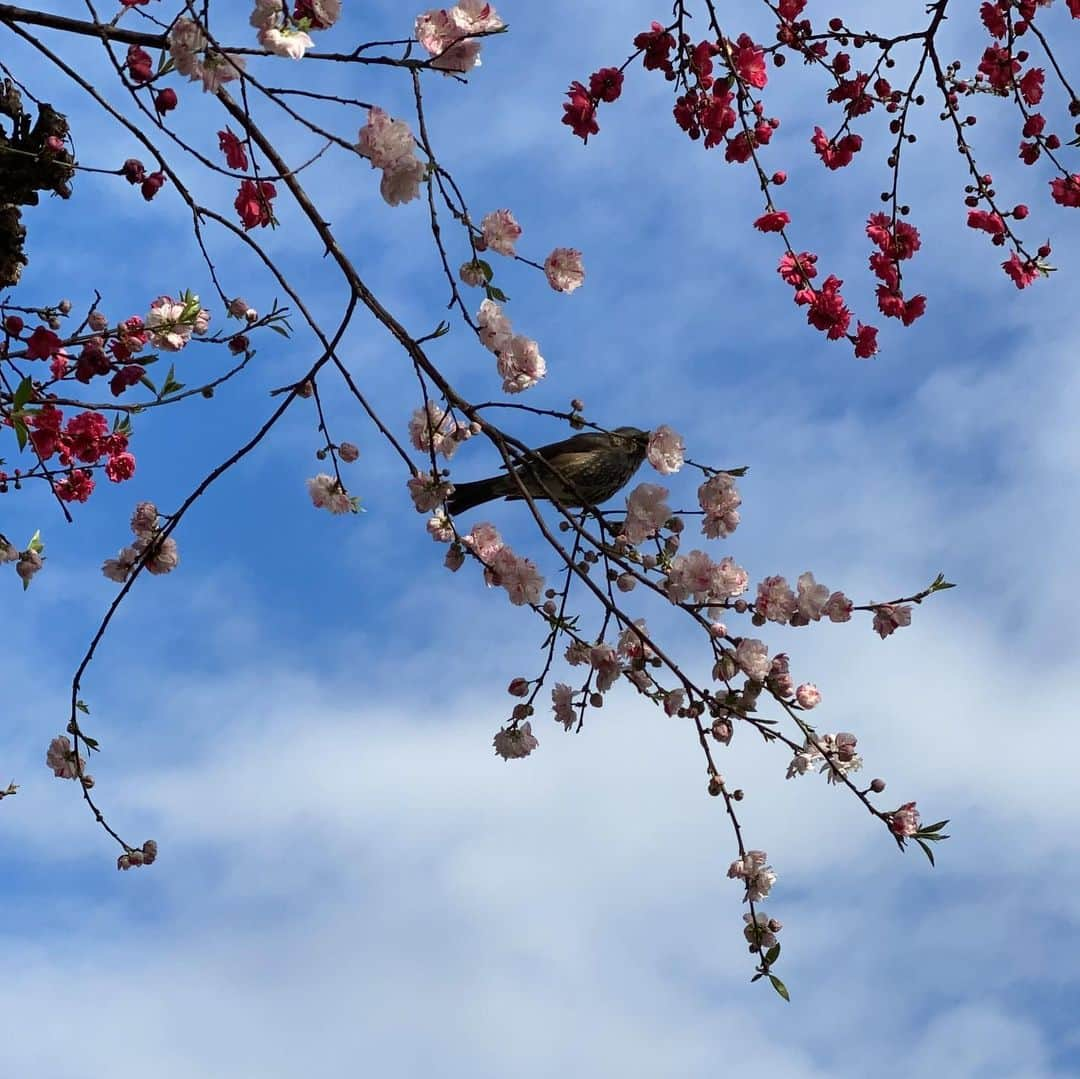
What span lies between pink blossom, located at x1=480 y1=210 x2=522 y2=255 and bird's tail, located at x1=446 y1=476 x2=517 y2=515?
1705mm

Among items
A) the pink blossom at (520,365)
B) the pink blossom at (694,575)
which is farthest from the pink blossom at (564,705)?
the pink blossom at (520,365)

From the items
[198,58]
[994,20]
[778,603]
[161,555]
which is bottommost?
[778,603]

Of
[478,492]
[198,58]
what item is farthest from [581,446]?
[198,58]

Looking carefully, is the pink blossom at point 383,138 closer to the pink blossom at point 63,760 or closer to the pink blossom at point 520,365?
the pink blossom at point 520,365

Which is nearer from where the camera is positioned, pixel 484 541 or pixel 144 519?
pixel 484 541

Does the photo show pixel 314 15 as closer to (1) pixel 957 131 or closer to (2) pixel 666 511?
(2) pixel 666 511

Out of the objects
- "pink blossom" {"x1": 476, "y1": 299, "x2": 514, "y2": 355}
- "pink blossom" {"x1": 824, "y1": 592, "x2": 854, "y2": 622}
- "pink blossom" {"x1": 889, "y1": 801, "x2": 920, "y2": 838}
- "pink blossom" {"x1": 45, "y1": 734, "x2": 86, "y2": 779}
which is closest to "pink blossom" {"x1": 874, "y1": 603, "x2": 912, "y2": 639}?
"pink blossom" {"x1": 824, "y1": 592, "x2": 854, "y2": 622}

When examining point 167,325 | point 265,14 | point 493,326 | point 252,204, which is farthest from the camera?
point 167,325

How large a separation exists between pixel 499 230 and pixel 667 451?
0.95 metres

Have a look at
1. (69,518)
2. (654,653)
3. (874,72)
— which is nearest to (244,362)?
(69,518)

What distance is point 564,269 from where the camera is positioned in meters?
4.42

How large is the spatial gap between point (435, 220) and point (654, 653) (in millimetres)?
1598

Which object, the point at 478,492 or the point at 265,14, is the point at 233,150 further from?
the point at 478,492

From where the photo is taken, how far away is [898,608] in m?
4.36
